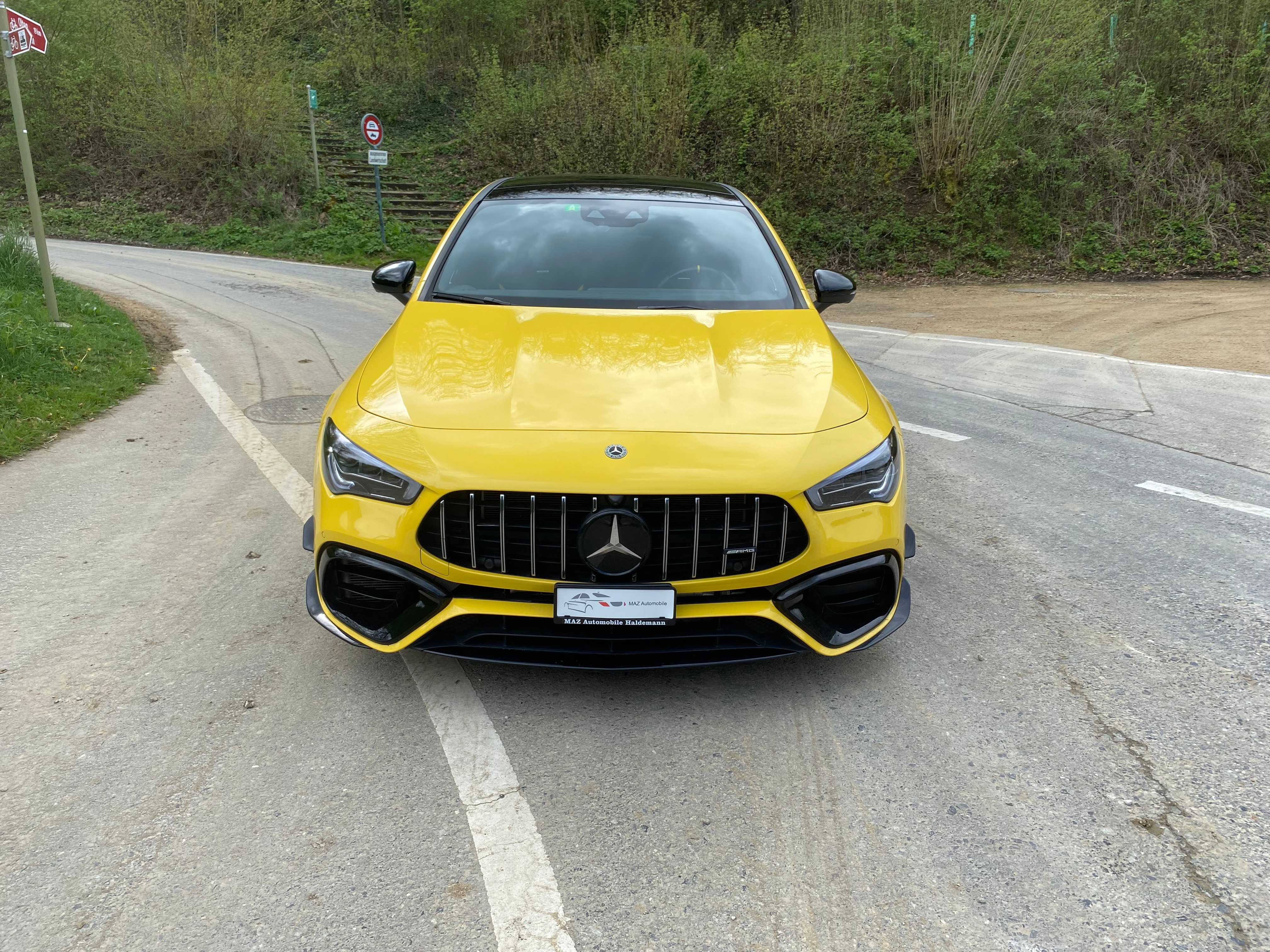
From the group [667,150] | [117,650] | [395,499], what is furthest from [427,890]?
[667,150]

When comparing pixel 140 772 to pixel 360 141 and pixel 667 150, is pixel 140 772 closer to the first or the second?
pixel 667 150

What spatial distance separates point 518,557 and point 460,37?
26560mm

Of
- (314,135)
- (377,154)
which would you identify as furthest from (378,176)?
(314,135)

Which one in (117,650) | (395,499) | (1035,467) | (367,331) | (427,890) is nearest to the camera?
(427,890)

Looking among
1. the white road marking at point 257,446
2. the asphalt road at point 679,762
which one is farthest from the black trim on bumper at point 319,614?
the white road marking at point 257,446

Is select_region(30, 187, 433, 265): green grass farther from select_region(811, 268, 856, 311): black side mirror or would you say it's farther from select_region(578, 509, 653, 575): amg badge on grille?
select_region(578, 509, 653, 575): amg badge on grille

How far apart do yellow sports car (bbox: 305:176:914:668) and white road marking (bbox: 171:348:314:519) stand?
117 centimetres

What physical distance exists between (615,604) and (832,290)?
7.52 ft

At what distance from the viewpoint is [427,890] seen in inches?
83.2

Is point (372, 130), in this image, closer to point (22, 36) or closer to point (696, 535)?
point (22, 36)

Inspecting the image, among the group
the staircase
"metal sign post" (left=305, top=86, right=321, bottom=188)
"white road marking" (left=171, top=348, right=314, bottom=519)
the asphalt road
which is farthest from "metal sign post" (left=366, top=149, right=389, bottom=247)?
the asphalt road

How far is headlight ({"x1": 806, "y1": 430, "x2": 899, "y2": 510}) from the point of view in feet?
8.93

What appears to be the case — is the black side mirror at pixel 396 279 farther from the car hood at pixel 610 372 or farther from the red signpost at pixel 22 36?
the red signpost at pixel 22 36

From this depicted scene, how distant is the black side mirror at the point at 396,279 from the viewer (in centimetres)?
425
